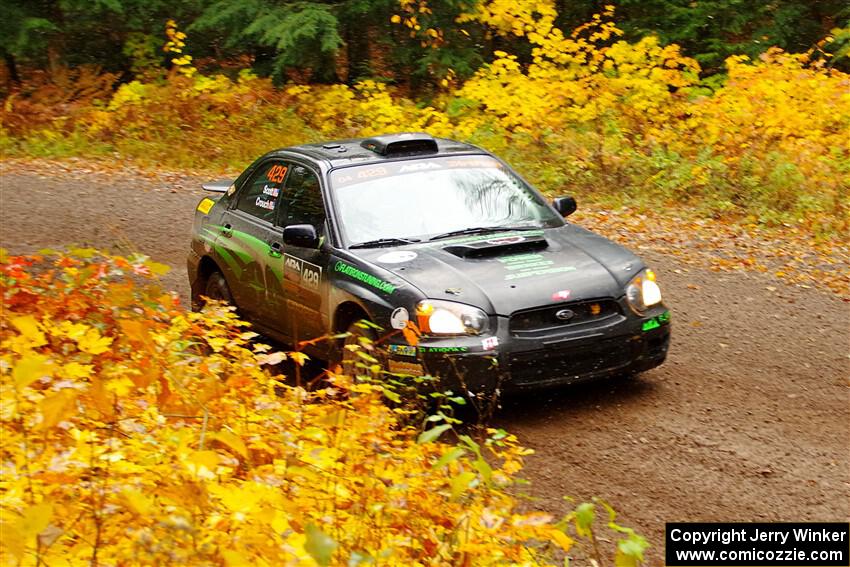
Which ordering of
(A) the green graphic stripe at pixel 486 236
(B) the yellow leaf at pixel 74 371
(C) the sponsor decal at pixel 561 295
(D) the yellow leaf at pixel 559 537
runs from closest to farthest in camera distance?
(D) the yellow leaf at pixel 559 537 < (B) the yellow leaf at pixel 74 371 < (C) the sponsor decal at pixel 561 295 < (A) the green graphic stripe at pixel 486 236

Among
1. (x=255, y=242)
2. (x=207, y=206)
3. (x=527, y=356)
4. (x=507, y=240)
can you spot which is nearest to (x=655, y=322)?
(x=527, y=356)

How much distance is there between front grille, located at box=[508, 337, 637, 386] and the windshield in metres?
1.45

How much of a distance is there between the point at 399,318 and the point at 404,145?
2.09 meters

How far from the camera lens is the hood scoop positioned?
7.34 m

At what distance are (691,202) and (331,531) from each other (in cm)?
1130

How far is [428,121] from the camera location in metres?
19.8

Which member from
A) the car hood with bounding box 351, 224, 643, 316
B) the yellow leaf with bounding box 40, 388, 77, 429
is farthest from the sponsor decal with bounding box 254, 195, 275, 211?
the yellow leaf with bounding box 40, 388, 77, 429

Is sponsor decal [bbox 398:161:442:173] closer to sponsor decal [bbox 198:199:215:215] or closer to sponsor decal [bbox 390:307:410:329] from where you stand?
sponsor decal [bbox 390:307:410:329]

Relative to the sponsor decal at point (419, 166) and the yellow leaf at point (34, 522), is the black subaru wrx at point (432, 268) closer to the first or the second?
the sponsor decal at point (419, 166)

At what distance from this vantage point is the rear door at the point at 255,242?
8406 mm

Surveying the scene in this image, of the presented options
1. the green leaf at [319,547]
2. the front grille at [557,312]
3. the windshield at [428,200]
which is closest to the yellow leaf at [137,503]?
the green leaf at [319,547]

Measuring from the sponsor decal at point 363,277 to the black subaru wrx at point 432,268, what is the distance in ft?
0.03

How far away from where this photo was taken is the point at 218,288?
367 inches


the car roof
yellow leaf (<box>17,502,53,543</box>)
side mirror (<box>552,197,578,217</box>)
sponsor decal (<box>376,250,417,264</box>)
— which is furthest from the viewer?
side mirror (<box>552,197,578,217</box>)
